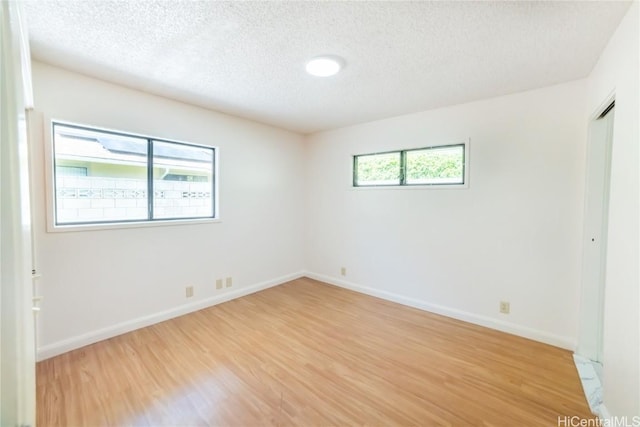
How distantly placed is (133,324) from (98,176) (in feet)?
5.00

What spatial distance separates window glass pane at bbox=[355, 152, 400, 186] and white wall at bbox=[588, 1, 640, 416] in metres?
2.12

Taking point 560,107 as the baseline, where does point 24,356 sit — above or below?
below

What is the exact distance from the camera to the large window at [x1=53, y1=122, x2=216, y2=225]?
2436 mm

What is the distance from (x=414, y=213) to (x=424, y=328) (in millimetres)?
1355

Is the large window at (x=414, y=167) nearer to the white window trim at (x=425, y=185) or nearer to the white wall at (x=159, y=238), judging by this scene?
the white window trim at (x=425, y=185)

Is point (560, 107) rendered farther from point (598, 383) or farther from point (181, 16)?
point (181, 16)

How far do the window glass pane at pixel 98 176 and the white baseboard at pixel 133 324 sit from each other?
1055 millimetres

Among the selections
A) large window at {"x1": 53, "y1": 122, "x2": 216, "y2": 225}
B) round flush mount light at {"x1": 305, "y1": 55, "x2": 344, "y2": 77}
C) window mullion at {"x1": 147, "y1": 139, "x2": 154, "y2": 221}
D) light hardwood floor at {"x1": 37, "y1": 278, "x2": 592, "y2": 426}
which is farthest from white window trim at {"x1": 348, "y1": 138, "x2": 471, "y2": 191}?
window mullion at {"x1": 147, "y1": 139, "x2": 154, "y2": 221}

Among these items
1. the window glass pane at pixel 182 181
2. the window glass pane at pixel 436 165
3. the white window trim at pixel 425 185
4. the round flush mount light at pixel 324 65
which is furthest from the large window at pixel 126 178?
the window glass pane at pixel 436 165

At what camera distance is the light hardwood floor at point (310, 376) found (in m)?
1.72

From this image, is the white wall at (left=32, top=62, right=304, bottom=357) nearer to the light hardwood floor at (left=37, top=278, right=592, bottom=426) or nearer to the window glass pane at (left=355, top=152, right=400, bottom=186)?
the light hardwood floor at (left=37, top=278, right=592, bottom=426)

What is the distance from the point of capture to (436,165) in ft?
10.8

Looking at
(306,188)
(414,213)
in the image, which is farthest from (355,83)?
(306,188)

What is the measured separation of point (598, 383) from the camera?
198 centimetres
